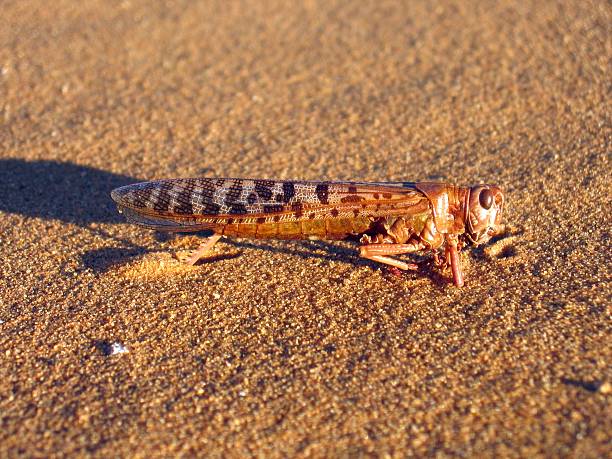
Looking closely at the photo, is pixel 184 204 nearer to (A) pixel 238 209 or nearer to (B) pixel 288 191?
(A) pixel 238 209

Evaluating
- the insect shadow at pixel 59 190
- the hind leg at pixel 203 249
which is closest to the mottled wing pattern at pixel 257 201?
the hind leg at pixel 203 249

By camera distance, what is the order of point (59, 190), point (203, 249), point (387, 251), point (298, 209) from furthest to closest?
point (59, 190), point (203, 249), point (298, 209), point (387, 251)

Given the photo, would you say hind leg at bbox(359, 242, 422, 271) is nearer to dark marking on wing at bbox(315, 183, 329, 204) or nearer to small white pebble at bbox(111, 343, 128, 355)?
dark marking on wing at bbox(315, 183, 329, 204)

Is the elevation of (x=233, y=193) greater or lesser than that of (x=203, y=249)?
greater

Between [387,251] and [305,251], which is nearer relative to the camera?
[387,251]

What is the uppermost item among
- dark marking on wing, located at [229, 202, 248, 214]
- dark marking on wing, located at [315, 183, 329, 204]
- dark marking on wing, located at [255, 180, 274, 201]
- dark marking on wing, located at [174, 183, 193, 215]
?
dark marking on wing, located at [315, 183, 329, 204]

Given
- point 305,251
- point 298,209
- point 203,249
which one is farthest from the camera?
point 305,251

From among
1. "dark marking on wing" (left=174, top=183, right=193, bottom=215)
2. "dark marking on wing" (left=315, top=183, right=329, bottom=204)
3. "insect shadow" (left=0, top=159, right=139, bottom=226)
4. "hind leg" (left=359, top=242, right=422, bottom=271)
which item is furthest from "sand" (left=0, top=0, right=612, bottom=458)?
"dark marking on wing" (left=315, top=183, right=329, bottom=204)

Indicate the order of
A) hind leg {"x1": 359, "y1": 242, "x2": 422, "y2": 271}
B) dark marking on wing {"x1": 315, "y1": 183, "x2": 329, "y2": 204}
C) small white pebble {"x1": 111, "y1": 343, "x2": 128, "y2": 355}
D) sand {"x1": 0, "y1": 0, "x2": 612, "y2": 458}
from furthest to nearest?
dark marking on wing {"x1": 315, "y1": 183, "x2": 329, "y2": 204}, hind leg {"x1": 359, "y1": 242, "x2": 422, "y2": 271}, small white pebble {"x1": 111, "y1": 343, "x2": 128, "y2": 355}, sand {"x1": 0, "y1": 0, "x2": 612, "y2": 458}

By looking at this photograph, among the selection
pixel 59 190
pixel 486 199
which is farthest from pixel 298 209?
pixel 59 190
